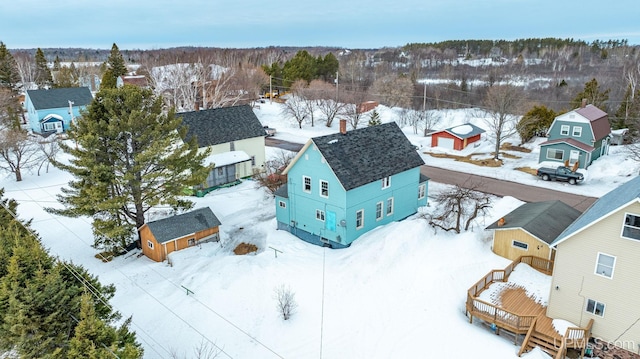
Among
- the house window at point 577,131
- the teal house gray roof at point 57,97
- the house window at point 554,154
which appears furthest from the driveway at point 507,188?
the teal house gray roof at point 57,97

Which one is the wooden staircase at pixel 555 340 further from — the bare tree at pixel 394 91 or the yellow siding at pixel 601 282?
the bare tree at pixel 394 91

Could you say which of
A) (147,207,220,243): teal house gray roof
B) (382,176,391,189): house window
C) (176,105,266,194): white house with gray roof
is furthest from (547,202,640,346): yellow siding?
(176,105,266,194): white house with gray roof

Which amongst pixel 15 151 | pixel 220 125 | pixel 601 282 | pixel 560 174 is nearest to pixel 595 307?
pixel 601 282

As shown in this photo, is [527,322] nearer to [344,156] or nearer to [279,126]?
[344,156]

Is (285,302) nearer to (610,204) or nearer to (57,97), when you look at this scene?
(610,204)

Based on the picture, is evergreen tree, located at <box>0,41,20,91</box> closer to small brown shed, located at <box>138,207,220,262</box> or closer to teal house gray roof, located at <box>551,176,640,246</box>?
small brown shed, located at <box>138,207,220,262</box>

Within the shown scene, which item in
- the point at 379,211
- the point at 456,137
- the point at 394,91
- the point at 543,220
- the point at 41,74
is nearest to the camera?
the point at 543,220
